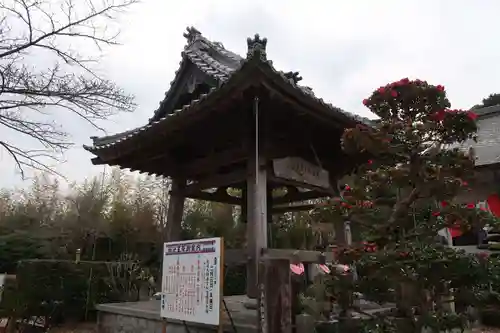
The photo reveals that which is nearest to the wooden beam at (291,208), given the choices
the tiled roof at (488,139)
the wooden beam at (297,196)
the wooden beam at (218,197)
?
the wooden beam at (297,196)

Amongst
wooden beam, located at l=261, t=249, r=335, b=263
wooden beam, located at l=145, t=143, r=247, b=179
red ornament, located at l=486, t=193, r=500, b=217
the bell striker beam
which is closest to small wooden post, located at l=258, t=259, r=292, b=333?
Result: the bell striker beam

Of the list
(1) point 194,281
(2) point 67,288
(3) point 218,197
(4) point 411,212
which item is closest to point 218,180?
(3) point 218,197

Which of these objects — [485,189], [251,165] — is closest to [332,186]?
[251,165]

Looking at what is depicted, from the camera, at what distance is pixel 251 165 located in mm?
5344

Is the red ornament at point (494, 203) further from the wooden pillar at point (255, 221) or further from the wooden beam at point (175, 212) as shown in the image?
the wooden beam at point (175, 212)

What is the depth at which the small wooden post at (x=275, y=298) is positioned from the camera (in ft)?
11.0

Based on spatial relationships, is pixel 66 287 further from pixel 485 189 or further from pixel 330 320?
pixel 485 189

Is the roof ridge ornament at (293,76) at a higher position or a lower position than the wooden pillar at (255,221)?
higher

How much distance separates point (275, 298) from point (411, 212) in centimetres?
169

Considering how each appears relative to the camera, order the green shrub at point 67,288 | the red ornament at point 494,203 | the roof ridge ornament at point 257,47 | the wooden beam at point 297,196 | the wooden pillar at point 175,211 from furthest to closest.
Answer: the red ornament at point 494,203
the green shrub at point 67,288
the wooden beam at point 297,196
the wooden pillar at point 175,211
the roof ridge ornament at point 257,47

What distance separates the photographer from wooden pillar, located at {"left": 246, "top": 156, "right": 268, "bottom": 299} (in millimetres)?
4762

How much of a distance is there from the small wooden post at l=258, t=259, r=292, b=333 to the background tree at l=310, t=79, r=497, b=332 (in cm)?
49

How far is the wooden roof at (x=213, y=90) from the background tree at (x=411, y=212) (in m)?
0.90

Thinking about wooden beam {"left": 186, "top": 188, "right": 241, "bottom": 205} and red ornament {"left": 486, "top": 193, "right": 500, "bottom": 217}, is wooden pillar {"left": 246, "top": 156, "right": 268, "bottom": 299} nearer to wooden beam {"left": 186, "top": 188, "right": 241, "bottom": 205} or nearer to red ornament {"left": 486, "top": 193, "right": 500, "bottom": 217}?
wooden beam {"left": 186, "top": 188, "right": 241, "bottom": 205}
